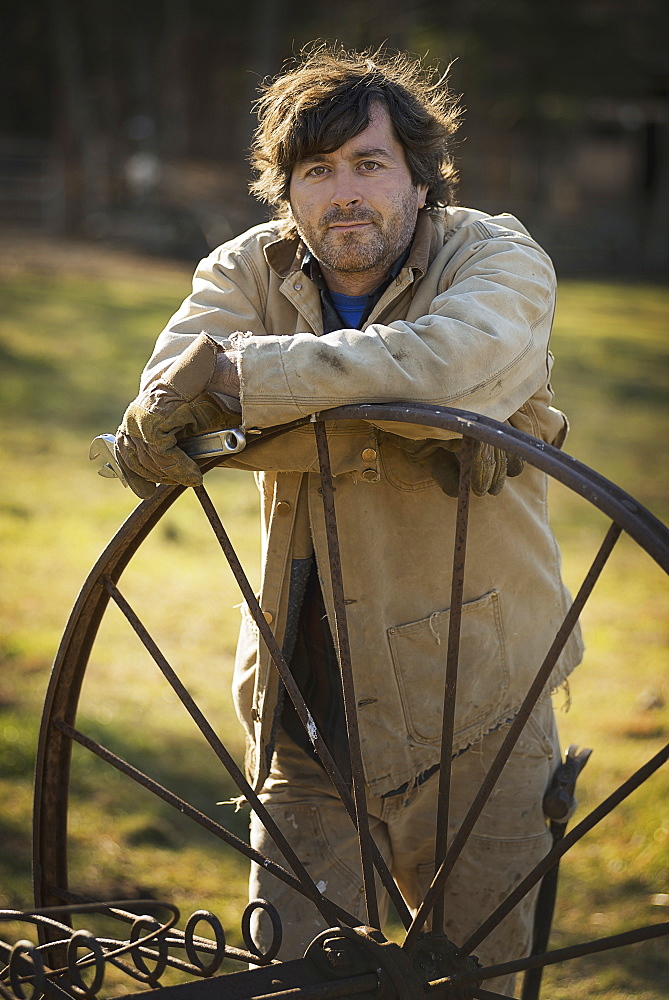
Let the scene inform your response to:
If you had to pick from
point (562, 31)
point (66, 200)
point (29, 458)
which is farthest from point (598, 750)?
point (562, 31)

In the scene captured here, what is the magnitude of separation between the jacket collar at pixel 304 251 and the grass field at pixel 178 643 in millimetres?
1189

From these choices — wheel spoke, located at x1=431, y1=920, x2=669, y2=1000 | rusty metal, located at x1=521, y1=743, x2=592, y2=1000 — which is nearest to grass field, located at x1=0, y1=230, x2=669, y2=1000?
rusty metal, located at x1=521, y1=743, x2=592, y2=1000

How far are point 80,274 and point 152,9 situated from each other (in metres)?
6.17

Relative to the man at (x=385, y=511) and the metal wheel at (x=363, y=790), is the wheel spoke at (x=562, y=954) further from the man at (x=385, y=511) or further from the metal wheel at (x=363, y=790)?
the man at (x=385, y=511)

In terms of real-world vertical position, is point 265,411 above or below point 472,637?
above

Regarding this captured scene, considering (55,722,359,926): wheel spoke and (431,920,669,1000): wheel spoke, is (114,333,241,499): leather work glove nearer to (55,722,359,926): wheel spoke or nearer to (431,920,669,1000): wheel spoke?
(55,722,359,926): wheel spoke

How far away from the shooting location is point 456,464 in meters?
1.73

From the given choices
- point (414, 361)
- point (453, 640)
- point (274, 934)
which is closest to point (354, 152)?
point (414, 361)

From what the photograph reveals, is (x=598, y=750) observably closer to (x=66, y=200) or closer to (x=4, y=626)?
(x=4, y=626)

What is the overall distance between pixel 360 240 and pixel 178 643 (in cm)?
→ 316

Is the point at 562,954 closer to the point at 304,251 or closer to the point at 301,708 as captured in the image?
the point at 301,708

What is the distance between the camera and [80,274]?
12.0 meters

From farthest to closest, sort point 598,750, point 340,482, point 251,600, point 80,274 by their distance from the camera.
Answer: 1. point 80,274
2. point 598,750
3. point 340,482
4. point 251,600

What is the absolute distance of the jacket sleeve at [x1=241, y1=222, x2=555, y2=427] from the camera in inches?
58.0
